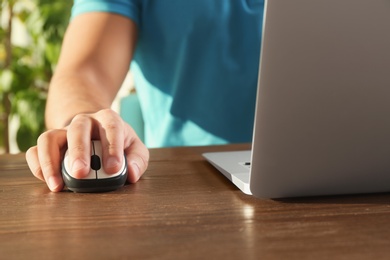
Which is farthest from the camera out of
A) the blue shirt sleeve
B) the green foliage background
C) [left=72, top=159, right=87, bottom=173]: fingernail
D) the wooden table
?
the green foliage background

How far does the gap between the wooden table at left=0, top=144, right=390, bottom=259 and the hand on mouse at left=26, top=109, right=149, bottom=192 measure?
0.02m

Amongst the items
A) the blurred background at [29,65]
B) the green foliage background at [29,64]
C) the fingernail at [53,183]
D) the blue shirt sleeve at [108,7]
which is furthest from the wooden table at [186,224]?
the green foliage background at [29,64]

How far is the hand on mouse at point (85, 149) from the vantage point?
0.73m

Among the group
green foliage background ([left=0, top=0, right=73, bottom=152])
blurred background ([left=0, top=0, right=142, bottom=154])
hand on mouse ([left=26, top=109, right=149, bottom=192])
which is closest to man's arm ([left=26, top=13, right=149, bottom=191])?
hand on mouse ([left=26, top=109, right=149, bottom=192])

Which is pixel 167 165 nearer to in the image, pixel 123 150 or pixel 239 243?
pixel 123 150

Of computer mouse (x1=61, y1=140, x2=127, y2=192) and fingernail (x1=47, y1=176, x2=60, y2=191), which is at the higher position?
computer mouse (x1=61, y1=140, x2=127, y2=192)

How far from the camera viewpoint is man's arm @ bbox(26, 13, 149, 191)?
75 cm

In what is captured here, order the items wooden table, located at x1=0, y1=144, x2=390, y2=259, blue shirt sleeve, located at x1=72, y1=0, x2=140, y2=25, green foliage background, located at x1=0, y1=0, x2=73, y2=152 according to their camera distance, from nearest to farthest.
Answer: wooden table, located at x1=0, y1=144, x2=390, y2=259 → blue shirt sleeve, located at x1=72, y1=0, x2=140, y2=25 → green foliage background, located at x1=0, y1=0, x2=73, y2=152

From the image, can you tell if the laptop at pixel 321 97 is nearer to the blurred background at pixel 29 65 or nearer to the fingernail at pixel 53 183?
the fingernail at pixel 53 183

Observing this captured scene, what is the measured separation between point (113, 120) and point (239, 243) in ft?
1.14

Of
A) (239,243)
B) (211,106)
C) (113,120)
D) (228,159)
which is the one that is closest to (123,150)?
(113,120)

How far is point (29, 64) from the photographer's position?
9.38ft

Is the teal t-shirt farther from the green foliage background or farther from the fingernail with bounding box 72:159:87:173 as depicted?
the green foliage background

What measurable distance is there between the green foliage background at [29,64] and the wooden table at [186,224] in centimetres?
198
